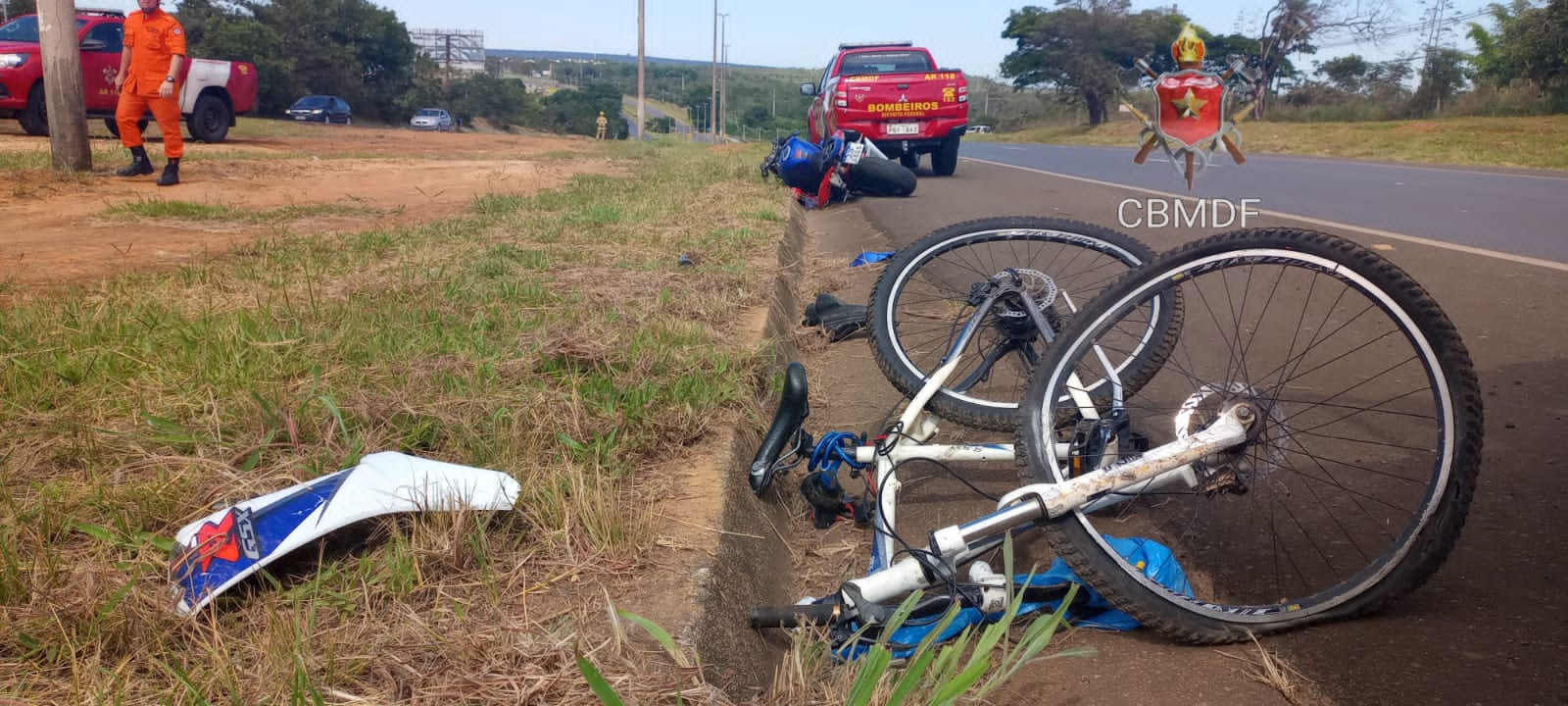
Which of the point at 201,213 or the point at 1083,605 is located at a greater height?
the point at 201,213

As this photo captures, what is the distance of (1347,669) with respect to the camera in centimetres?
210

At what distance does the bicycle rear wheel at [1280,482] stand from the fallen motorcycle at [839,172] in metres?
7.90

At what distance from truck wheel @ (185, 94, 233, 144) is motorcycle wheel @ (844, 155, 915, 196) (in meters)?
10.6

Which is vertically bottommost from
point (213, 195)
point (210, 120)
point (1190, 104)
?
point (213, 195)

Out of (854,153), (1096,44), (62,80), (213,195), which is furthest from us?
(1096,44)

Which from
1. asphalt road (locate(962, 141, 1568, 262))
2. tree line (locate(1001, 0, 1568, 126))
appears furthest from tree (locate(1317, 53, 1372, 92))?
asphalt road (locate(962, 141, 1568, 262))

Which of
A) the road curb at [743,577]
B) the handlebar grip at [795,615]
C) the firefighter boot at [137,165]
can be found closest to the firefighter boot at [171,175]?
the firefighter boot at [137,165]

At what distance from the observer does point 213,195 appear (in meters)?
9.27

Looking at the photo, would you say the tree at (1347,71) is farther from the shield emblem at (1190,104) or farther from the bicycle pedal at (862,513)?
the bicycle pedal at (862,513)

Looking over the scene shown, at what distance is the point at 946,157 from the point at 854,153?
414 centimetres

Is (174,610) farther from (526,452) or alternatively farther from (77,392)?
(77,392)

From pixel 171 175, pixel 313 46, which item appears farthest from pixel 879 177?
pixel 313 46

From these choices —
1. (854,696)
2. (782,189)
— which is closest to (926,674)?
(854,696)

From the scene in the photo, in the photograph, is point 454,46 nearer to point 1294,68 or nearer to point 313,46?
point 313,46
